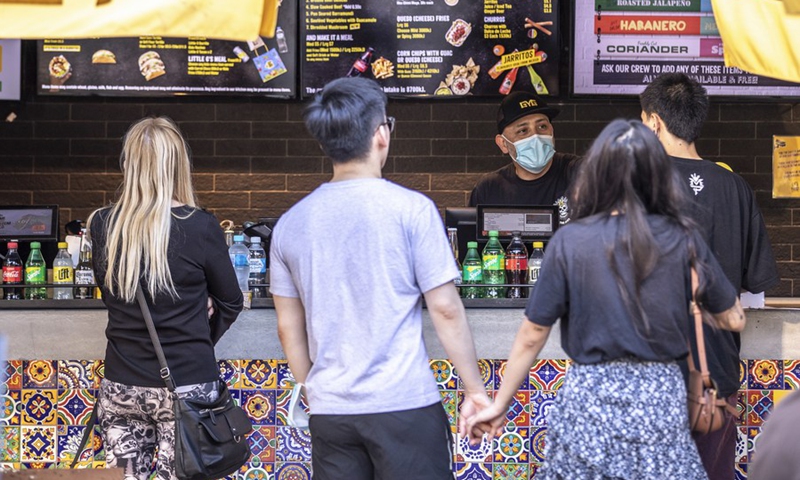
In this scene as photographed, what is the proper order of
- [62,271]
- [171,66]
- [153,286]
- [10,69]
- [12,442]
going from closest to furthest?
[153,286], [12,442], [62,271], [171,66], [10,69]

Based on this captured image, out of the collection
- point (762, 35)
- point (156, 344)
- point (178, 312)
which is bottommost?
point (156, 344)

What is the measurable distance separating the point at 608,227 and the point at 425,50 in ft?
13.7

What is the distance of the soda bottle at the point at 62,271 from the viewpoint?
493 cm

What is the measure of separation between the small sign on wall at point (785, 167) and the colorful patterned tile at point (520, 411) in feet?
11.6

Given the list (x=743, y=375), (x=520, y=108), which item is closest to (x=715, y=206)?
(x=743, y=375)

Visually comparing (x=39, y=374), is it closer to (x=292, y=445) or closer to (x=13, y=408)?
(x=13, y=408)

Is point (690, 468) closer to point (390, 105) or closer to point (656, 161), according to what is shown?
point (656, 161)

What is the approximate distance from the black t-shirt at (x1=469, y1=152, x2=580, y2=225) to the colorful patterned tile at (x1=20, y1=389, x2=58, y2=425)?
2.76m

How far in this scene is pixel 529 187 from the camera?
6.24 metres

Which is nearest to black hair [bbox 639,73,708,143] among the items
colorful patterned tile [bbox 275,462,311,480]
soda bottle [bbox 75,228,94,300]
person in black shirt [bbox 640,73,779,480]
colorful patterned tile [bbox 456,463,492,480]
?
person in black shirt [bbox 640,73,779,480]

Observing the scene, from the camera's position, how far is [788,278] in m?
7.38

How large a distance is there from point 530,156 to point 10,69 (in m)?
3.62

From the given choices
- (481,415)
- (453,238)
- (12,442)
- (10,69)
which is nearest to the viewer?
(481,415)

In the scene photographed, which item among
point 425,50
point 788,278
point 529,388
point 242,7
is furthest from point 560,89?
point 242,7
